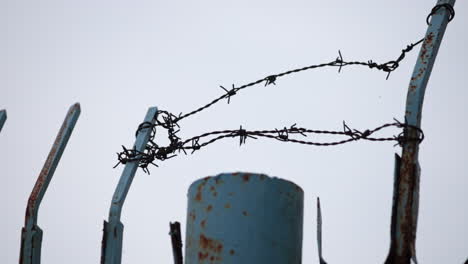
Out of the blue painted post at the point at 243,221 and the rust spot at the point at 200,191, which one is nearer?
the blue painted post at the point at 243,221

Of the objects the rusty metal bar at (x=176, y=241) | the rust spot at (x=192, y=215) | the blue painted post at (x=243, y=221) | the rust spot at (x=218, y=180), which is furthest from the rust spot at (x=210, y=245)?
the rusty metal bar at (x=176, y=241)

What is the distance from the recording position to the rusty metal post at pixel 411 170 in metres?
2.57

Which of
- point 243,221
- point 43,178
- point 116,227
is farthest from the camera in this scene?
point 43,178

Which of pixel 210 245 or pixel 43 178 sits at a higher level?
pixel 43 178

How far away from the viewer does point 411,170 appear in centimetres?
265

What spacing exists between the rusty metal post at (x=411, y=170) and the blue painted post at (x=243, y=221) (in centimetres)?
50

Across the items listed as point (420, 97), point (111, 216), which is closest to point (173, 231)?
point (111, 216)

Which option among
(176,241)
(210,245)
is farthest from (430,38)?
(176,241)

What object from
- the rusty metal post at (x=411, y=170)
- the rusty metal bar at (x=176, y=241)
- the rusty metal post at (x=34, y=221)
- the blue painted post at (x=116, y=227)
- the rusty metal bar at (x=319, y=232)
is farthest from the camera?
the rusty metal post at (x=34, y=221)

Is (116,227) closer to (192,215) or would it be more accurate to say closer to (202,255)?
(192,215)

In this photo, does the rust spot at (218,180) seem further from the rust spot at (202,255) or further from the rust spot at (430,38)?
the rust spot at (430,38)

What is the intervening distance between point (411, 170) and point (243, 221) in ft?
2.42

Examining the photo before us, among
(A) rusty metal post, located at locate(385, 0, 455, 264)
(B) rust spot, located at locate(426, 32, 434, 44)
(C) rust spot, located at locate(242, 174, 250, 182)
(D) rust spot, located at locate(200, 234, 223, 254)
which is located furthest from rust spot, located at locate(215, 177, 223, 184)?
(B) rust spot, located at locate(426, 32, 434, 44)

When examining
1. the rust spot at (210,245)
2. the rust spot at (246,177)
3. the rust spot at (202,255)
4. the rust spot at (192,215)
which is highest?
the rust spot at (246,177)
